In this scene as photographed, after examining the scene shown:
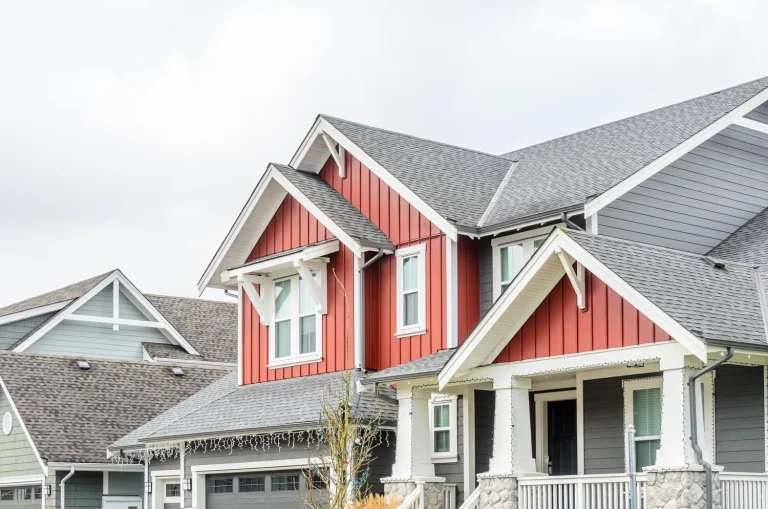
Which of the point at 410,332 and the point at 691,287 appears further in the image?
the point at 410,332

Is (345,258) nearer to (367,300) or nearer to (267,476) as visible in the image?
(367,300)

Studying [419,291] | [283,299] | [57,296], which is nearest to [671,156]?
[419,291]

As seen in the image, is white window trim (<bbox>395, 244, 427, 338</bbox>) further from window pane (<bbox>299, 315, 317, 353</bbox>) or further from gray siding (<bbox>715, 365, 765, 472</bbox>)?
gray siding (<bbox>715, 365, 765, 472</bbox>)

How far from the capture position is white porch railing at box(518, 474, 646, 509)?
15984 millimetres

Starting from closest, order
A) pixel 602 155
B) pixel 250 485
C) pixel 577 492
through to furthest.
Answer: pixel 577 492 < pixel 602 155 < pixel 250 485

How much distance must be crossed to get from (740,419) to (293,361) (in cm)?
959

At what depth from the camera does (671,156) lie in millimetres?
20719

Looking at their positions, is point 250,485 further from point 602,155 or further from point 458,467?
point 602,155

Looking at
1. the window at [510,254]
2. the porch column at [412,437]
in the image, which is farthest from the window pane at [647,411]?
the window at [510,254]

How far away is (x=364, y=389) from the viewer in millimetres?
20984

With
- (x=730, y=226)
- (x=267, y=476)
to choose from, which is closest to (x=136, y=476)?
(x=267, y=476)

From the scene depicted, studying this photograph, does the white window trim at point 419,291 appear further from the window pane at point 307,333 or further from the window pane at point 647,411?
the window pane at point 647,411

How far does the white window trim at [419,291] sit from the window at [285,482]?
10.3 feet

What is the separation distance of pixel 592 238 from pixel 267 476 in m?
9.13
